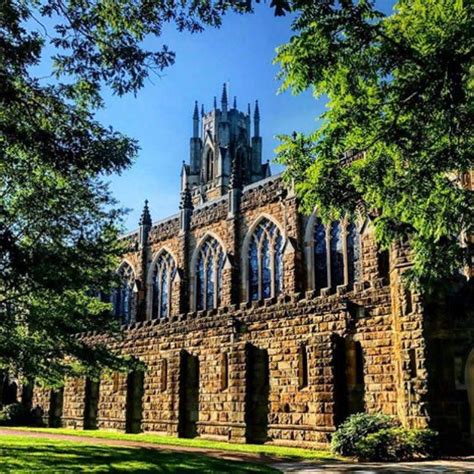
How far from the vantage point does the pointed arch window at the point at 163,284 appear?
3656 centimetres

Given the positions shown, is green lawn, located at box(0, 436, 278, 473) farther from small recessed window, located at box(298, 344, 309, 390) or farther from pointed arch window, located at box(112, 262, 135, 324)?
pointed arch window, located at box(112, 262, 135, 324)

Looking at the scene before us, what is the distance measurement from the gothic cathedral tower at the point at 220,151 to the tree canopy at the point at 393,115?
182ft

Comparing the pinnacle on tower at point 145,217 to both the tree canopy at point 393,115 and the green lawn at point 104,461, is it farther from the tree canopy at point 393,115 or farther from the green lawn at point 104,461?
the tree canopy at point 393,115

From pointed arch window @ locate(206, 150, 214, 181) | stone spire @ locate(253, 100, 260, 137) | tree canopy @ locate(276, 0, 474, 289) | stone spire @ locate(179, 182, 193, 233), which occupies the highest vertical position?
stone spire @ locate(253, 100, 260, 137)

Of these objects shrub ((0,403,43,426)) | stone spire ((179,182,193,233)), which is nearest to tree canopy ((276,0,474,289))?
stone spire ((179,182,193,233))

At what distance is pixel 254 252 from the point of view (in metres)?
31.3

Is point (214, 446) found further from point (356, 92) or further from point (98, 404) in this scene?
point (356, 92)

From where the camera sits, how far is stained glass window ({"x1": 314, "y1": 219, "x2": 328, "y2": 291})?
27719 mm

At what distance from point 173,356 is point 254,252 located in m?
8.15

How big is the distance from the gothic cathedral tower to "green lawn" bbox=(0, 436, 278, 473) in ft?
165

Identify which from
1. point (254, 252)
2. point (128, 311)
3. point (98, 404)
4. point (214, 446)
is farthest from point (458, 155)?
point (128, 311)

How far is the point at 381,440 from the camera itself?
14844mm

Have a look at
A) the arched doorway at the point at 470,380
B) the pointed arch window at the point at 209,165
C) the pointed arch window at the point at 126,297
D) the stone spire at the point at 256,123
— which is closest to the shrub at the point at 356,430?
the arched doorway at the point at 470,380

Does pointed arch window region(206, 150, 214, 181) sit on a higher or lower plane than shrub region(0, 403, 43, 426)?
higher
